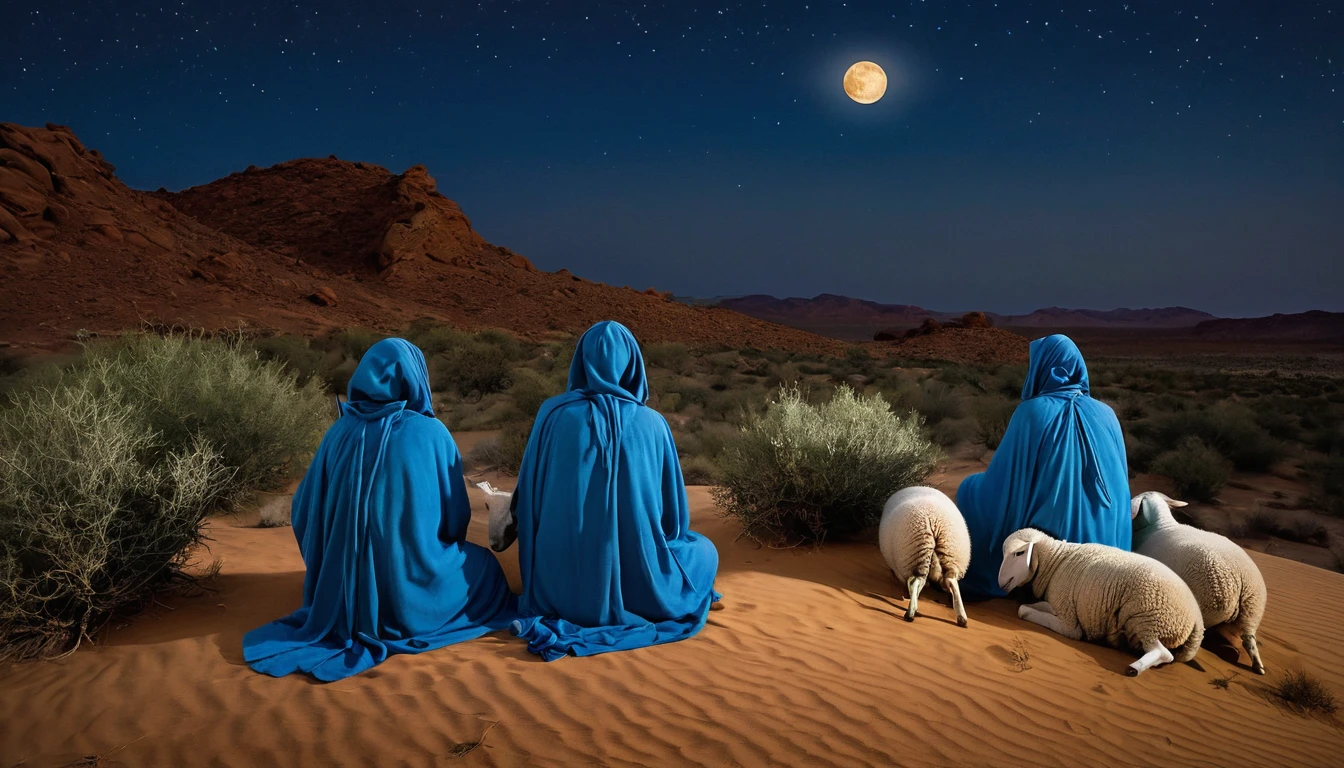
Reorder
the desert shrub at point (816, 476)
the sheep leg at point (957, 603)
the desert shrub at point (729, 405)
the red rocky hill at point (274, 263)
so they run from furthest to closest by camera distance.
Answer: the red rocky hill at point (274, 263), the desert shrub at point (729, 405), the desert shrub at point (816, 476), the sheep leg at point (957, 603)

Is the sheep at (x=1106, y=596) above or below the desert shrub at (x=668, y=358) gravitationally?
below

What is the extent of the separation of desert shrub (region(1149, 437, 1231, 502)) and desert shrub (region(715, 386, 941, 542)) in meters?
4.85

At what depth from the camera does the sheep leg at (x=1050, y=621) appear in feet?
15.0

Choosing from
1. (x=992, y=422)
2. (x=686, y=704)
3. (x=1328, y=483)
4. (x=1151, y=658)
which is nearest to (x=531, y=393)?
(x=992, y=422)

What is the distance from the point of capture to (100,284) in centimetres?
2620

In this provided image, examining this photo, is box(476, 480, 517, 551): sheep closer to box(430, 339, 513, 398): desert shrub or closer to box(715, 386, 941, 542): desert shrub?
box(715, 386, 941, 542): desert shrub

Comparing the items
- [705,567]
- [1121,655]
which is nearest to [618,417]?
[705,567]

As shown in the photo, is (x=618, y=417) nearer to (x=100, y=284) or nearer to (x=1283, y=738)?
(x=1283, y=738)

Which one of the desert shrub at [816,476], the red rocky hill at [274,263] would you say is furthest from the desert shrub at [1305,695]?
the red rocky hill at [274,263]

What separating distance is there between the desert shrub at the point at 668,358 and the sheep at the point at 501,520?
53.5 feet

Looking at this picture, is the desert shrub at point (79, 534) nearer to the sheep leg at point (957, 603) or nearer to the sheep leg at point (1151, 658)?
the sheep leg at point (957, 603)

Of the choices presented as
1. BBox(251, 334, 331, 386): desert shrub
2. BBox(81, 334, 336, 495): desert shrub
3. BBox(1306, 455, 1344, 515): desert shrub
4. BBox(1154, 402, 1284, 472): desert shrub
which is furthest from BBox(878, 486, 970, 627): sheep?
BBox(251, 334, 331, 386): desert shrub

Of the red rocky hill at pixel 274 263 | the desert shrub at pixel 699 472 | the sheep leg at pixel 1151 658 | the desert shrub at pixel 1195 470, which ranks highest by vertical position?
the red rocky hill at pixel 274 263

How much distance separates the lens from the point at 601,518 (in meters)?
4.12
